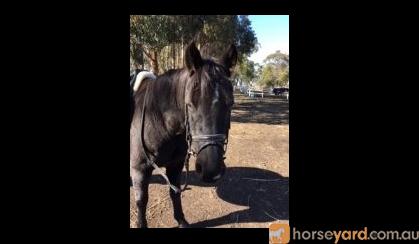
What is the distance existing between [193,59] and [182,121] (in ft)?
2.12

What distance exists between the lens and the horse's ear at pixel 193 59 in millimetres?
2560

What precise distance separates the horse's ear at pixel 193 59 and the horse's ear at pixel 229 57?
269 millimetres

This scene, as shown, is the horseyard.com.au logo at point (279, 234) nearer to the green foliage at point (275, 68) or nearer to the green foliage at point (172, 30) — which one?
the green foliage at point (172, 30)

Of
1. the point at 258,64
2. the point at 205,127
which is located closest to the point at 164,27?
the point at 205,127

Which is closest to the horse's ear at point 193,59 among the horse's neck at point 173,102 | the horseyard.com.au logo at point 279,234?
the horse's neck at point 173,102

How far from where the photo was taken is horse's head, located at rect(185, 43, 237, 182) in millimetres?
2346

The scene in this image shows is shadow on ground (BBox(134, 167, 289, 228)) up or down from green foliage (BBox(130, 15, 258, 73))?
down

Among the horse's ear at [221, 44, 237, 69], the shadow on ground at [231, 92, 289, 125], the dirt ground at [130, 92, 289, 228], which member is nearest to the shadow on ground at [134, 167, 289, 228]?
the dirt ground at [130, 92, 289, 228]

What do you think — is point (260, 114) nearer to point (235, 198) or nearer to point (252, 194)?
point (252, 194)

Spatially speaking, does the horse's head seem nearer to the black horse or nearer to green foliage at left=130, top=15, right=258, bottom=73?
the black horse

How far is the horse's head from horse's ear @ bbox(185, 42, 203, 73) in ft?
0.10
